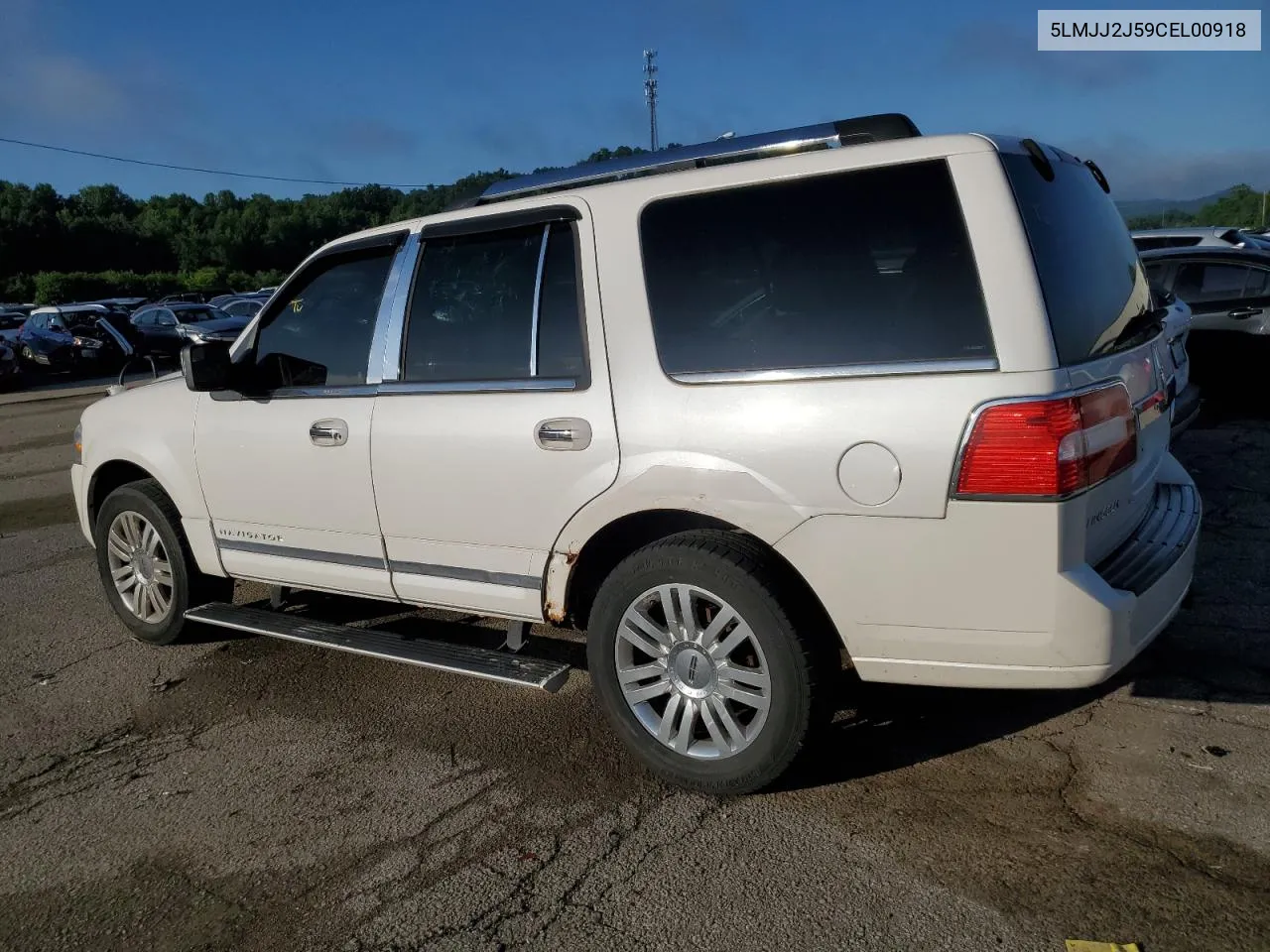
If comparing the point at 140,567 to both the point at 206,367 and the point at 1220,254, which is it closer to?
the point at 206,367

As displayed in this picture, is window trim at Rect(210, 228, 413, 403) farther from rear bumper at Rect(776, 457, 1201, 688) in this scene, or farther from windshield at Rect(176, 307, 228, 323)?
windshield at Rect(176, 307, 228, 323)

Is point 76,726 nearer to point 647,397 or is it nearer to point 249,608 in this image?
point 249,608

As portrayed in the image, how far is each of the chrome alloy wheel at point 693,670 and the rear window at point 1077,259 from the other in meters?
1.31

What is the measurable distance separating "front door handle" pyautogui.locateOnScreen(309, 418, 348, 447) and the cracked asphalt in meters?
1.13

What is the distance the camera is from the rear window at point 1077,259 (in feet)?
9.66

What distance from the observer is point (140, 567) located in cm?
518

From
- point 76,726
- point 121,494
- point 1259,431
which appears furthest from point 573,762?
point 1259,431

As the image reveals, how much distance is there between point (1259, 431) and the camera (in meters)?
8.84

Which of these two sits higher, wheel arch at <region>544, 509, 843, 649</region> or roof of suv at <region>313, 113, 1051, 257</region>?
roof of suv at <region>313, 113, 1051, 257</region>

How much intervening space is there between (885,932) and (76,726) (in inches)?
136

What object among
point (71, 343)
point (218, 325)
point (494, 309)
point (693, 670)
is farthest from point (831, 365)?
point (71, 343)

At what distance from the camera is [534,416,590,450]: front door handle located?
11.6 feet

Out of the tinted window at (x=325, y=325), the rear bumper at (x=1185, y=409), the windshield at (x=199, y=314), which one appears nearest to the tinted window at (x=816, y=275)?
the tinted window at (x=325, y=325)

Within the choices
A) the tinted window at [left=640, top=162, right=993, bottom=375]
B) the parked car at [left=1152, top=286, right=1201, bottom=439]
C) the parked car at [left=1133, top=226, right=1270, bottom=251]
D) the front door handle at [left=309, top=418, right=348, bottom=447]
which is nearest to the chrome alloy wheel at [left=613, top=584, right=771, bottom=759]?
the tinted window at [left=640, top=162, right=993, bottom=375]
